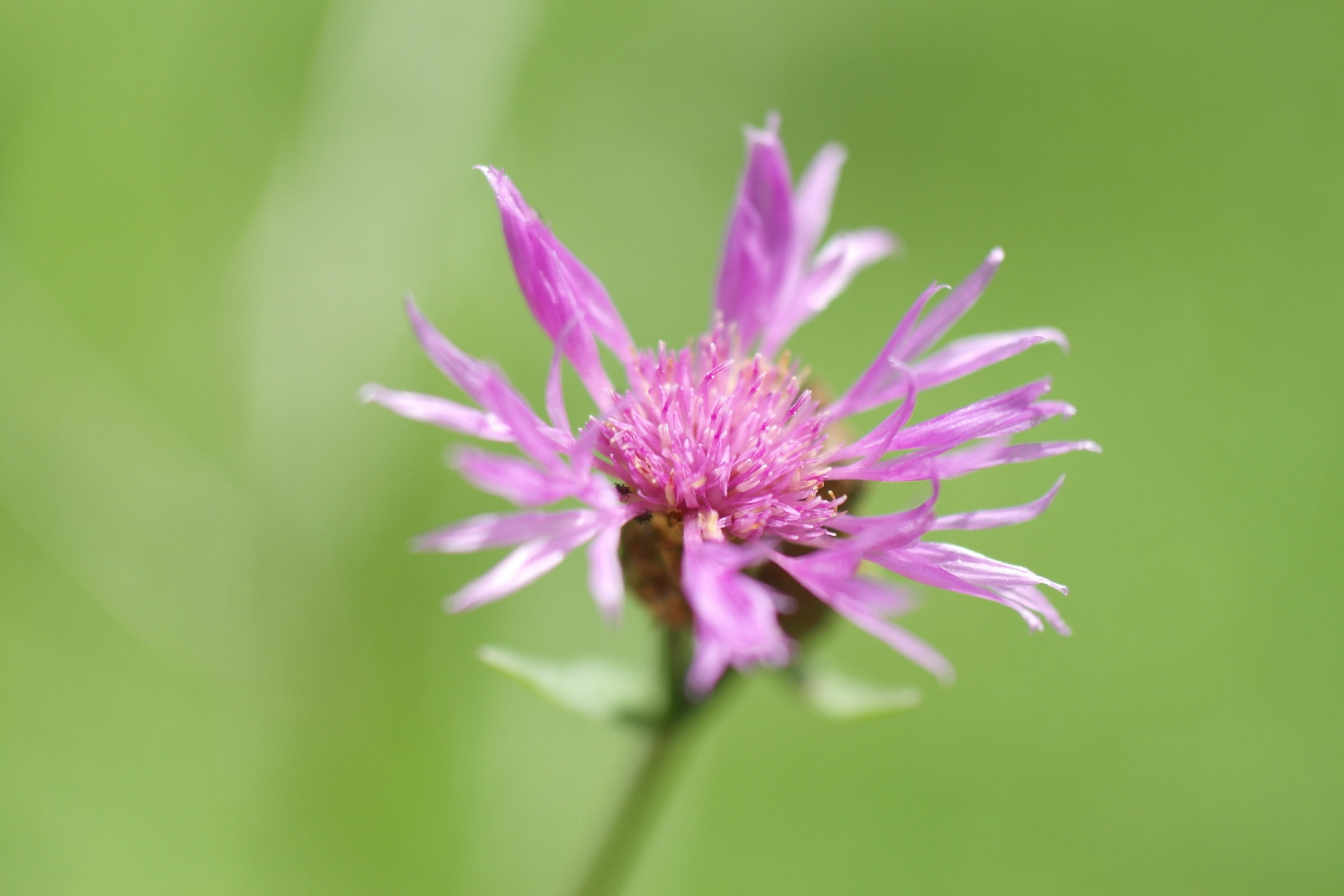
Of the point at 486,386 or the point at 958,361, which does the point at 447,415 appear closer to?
the point at 486,386

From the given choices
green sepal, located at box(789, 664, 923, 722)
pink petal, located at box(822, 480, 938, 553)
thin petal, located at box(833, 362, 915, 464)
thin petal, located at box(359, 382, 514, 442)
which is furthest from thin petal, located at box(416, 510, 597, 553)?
green sepal, located at box(789, 664, 923, 722)

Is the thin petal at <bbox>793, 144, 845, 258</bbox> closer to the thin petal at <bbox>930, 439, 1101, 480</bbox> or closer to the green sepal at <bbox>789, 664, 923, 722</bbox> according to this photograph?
the thin petal at <bbox>930, 439, 1101, 480</bbox>

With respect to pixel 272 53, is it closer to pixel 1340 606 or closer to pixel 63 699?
pixel 63 699


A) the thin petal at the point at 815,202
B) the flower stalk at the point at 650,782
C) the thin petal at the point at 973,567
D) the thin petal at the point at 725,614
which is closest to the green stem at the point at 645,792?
the flower stalk at the point at 650,782

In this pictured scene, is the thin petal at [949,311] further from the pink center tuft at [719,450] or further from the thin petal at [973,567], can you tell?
the thin petal at [973,567]

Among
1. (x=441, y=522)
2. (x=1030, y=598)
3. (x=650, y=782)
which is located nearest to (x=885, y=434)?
(x=1030, y=598)

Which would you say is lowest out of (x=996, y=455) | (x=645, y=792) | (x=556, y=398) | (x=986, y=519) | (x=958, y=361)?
(x=645, y=792)
